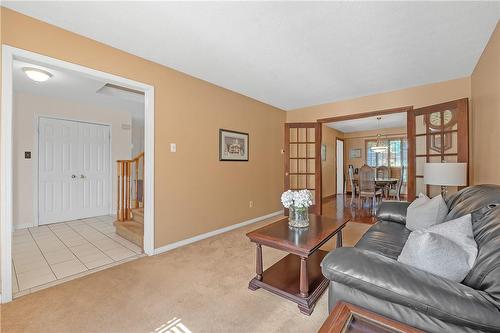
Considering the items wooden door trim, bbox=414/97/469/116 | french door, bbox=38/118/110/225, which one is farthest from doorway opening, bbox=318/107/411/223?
french door, bbox=38/118/110/225

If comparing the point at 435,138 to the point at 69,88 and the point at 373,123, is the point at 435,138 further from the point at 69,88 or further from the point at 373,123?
the point at 69,88

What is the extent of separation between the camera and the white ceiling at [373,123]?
5852 millimetres

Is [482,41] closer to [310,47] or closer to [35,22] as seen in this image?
[310,47]

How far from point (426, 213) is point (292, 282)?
4.42ft

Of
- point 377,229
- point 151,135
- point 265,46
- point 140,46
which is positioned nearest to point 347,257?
point 377,229

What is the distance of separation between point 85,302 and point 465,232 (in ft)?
8.87

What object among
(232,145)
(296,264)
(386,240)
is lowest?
(296,264)

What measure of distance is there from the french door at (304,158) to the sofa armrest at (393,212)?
6.52ft

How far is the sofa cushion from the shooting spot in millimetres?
1677

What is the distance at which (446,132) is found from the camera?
3135 millimetres

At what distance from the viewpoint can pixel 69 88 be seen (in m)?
3.59

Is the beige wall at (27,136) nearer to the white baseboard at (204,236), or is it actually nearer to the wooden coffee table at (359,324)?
the white baseboard at (204,236)

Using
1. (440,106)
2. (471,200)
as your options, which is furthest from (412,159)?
(471,200)

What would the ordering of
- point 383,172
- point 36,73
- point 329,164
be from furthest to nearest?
point 329,164 < point 383,172 < point 36,73
